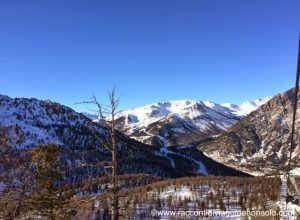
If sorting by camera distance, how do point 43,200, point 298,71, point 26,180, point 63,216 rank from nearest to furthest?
point 298,71
point 26,180
point 63,216
point 43,200

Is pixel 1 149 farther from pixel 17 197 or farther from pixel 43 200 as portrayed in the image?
pixel 43 200

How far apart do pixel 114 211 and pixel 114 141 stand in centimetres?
454

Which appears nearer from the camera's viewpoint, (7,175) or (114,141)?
(7,175)

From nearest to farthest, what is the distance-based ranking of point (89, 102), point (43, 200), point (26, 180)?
point (26, 180)
point (89, 102)
point (43, 200)

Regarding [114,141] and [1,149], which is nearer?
[1,149]

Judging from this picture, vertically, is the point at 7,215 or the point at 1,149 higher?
the point at 1,149

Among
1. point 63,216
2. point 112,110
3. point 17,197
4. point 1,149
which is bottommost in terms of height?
point 63,216

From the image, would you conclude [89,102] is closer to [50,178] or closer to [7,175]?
[7,175]

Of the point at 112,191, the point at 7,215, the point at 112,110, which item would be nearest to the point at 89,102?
the point at 112,110

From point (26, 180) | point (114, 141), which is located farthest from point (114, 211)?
point (26, 180)

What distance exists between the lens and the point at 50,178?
178ft

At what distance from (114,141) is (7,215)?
26.1ft

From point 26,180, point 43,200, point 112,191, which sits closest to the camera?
point 26,180

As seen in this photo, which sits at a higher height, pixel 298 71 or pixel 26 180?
pixel 298 71
